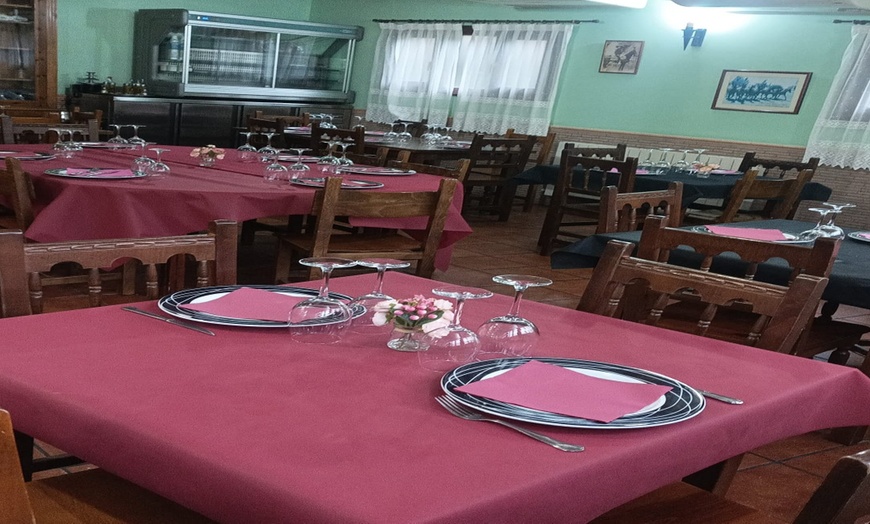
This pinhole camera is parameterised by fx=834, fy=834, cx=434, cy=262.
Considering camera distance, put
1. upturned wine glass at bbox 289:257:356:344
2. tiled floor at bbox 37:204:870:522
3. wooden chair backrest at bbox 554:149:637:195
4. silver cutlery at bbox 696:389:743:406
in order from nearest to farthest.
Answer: silver cutlery at bbox 696:389:743:406 < upturned wine glass at bbox 289:257:356:344 < tiled floor at bbox 37:204:870:522 < wooden chair backrest at bbox 554:149:637:195

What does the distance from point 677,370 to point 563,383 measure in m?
0.29

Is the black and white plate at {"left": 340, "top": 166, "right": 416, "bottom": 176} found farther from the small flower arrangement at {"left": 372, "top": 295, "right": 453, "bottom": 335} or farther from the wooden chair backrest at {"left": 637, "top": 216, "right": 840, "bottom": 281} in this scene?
the small flower arrangement at {"left": 372, "top": 295, "right": 453, "bottom": 335}

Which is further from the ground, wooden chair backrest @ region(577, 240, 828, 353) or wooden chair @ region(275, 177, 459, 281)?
wooden chair backrest @ region(577, 240, 828, 353)

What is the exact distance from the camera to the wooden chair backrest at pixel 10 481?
0.75 meters

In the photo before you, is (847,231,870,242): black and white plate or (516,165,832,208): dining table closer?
(847,231,870,242): black and white plate

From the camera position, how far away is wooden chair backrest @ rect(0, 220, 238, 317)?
1.47 metres

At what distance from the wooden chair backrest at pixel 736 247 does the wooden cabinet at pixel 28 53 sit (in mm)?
8130

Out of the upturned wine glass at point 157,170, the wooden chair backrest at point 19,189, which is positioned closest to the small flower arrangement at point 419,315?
the wooden chair backrest at point 19,189

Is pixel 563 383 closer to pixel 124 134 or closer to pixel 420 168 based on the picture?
pixel 420 168

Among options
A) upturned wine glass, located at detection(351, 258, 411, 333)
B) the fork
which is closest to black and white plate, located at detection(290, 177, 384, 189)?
upturned wine glass, located at detection(351, 258, 411, 333)

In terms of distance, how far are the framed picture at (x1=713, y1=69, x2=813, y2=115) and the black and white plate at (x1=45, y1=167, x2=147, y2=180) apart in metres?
6.55

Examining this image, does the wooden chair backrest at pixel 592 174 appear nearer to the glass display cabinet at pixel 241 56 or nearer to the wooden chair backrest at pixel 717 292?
the wooden chair backrest at pixel 717 292

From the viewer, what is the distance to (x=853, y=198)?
7.66m

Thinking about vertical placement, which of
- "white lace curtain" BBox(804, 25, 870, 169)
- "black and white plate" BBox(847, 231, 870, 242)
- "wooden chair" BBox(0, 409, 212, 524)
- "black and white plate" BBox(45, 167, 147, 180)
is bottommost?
"wooden chair" BBox(0, 409, 212, 524)
